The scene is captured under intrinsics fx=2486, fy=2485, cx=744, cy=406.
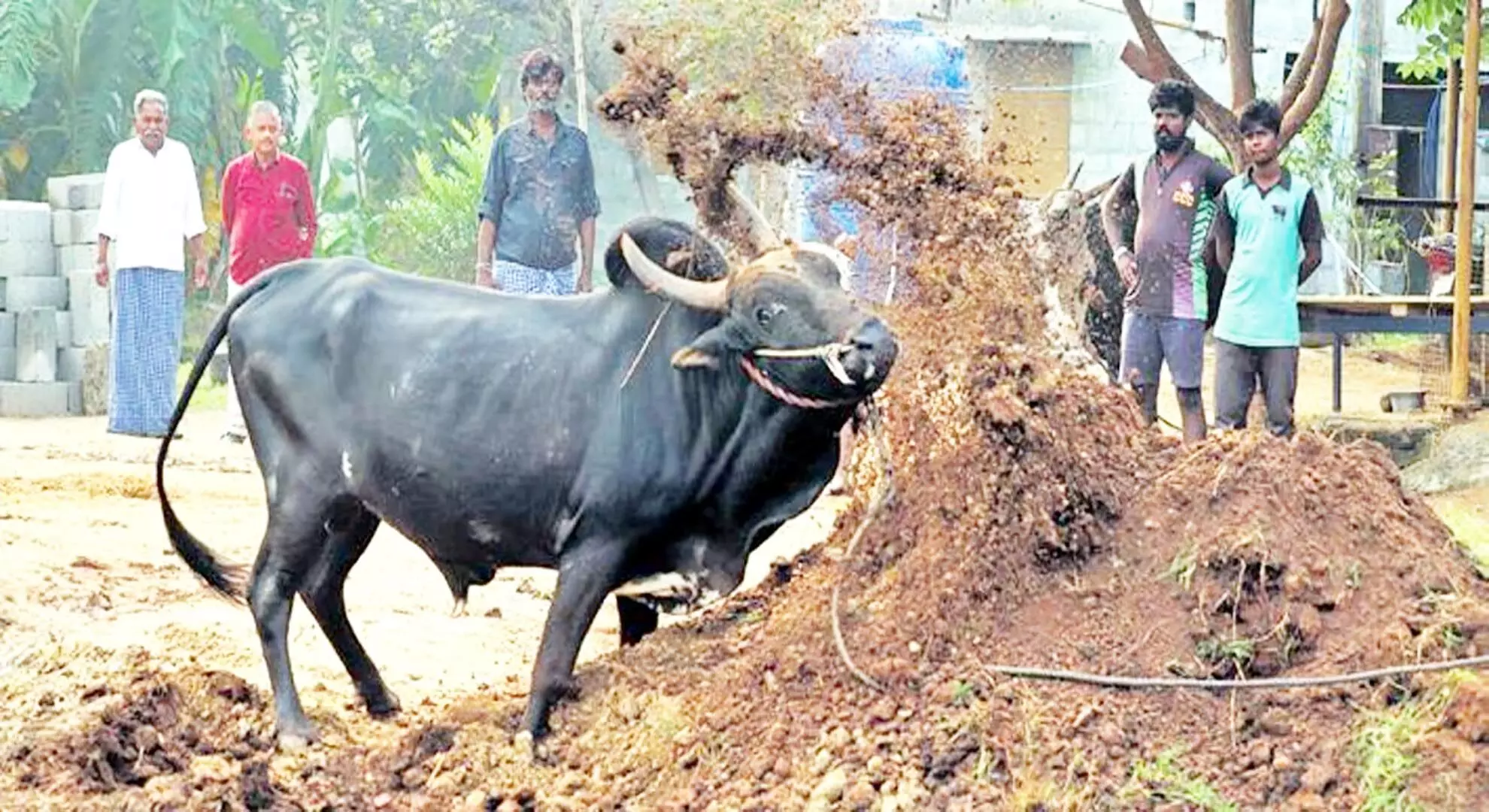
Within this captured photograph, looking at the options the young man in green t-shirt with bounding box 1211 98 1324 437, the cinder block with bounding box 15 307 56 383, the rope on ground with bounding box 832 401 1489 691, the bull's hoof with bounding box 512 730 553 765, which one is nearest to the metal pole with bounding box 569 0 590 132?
the cinder block with bounding box 15 307 56 383

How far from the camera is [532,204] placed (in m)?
11.4

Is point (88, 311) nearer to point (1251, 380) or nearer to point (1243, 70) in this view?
point (1243, 70)

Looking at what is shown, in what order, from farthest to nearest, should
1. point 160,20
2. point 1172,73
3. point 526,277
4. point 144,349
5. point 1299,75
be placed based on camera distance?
point 160,20
point 144,349
point 1299,75
point 1172,73
point 526,277

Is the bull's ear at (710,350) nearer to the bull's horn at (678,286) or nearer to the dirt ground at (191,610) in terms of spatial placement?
the bull's horn at (678,286)

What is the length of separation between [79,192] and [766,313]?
37.7ft

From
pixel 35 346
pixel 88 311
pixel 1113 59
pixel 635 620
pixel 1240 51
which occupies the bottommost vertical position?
pixel 635 620

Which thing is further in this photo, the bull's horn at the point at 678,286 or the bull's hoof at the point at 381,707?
the bull's hoof at the point at 381,707

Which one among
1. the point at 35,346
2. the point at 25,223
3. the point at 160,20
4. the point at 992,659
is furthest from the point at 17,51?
the point at 992,659

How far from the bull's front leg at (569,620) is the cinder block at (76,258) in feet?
35.9

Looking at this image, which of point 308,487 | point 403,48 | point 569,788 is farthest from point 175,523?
point 403,48

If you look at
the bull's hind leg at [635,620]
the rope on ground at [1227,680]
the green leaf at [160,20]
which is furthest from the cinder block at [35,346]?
the rope on ground at [1227,680]

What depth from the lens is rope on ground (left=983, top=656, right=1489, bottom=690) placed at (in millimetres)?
5805

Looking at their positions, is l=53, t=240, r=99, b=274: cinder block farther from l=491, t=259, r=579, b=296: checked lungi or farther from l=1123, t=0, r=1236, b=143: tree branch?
l=1123, t=0, r=1236, b=143: tree branch

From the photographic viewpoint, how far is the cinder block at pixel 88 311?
17.0 meters
